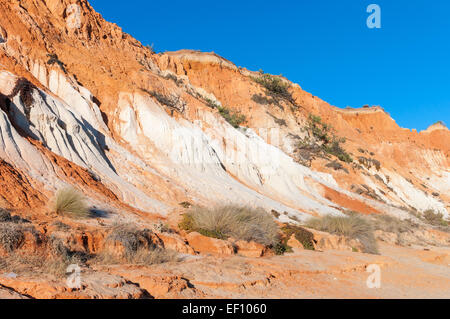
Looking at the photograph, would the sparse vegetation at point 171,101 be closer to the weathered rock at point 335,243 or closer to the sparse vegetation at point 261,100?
the weathered rock at point 335,243

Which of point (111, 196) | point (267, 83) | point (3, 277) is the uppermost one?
point (267, 83)

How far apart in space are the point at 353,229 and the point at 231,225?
226 inches

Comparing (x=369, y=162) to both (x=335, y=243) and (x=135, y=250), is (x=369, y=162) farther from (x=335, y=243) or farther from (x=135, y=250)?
(x=135, y=250)

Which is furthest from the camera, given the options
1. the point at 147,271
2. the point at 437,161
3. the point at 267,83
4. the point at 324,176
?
the point at 437,161

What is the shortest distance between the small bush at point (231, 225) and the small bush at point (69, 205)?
2.88 m

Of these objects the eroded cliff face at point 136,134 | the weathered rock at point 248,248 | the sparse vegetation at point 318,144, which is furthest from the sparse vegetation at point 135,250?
the sparse vegetation at point 318,144

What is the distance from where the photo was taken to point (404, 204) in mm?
35031

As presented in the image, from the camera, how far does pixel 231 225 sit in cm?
1024

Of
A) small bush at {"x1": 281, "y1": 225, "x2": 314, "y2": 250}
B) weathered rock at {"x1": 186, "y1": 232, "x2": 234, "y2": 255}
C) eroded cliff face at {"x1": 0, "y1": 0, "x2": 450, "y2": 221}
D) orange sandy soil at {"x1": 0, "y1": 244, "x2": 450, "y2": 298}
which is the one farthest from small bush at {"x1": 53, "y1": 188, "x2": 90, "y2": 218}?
small bush at {"x1": 281, "y1": 225, "x2": 314, "y2": 250}

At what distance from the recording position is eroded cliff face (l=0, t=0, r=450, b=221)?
13.8 metres

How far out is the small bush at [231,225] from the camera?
32.2 feet

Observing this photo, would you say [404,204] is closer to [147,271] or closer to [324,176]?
[324,176]

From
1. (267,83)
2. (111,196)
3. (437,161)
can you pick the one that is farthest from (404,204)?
(111,196)
